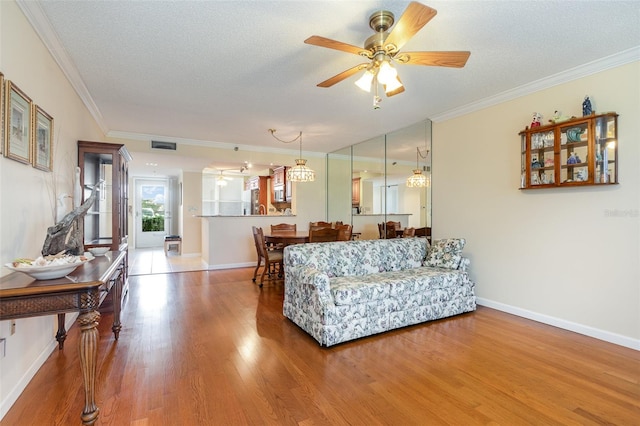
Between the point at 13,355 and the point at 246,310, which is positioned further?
the point at 246,310

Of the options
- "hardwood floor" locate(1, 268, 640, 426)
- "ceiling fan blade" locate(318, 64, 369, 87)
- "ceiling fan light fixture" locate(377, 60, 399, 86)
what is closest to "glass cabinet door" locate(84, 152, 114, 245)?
"hardwood floor" locate(1, 268, 640, 426)

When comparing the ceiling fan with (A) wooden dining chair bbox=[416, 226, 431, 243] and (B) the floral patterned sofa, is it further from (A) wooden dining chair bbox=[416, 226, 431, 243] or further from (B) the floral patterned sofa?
(A) wooden dining chair bbox=[416, 226, 431, 243]

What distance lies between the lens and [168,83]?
10.8ft

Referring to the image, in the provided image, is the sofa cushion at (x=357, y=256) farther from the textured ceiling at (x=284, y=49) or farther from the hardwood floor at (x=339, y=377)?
the textured ceiling at (x=284, y=49)

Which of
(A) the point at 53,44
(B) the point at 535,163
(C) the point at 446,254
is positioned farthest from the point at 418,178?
(A) the point at 53,44

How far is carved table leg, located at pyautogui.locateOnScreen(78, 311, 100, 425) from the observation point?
1653 mm

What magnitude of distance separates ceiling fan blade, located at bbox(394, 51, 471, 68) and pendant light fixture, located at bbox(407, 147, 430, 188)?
2.59 m

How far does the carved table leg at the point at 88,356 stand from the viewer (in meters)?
1.65

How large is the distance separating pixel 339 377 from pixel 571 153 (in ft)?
10.2

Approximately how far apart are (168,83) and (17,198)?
6.21 ft

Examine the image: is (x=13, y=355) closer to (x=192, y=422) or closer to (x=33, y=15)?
(x=192, y=422)

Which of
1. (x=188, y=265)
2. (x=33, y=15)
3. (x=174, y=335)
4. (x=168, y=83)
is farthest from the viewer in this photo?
(x=188, y=265)

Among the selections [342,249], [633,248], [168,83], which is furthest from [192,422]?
[633,248]

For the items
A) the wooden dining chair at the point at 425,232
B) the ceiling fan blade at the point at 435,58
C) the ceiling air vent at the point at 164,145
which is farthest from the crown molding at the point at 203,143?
the ceiling fan blade at the point at 435,58
